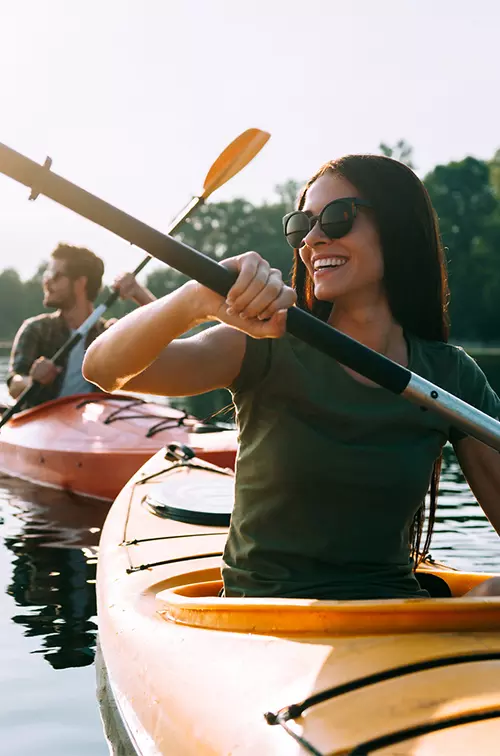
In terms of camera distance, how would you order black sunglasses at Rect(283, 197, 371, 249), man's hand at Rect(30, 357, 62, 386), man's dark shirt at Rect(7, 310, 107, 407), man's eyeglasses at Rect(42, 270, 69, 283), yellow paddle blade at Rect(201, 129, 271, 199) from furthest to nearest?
man's dark shirt at Rect(7, 310, 107, 407)
man's hand at Rect(30, 357, 62, 386)
man's eyeglasses at Rect(42, 270, 69, 283)
yellow paddle blade at Rect(201, 129, 271, 199)
black sunglasses at Rect(283, 197, 371, 249)

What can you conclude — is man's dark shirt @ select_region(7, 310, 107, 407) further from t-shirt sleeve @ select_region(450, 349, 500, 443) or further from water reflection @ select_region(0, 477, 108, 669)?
t-shirt sleeve @ select_region(450, 349, 500, 443)

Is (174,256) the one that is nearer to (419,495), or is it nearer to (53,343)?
(419,495)

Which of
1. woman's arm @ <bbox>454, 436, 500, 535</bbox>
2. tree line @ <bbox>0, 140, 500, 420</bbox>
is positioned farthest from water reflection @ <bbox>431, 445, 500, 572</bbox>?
tree line @ <bbox>0, 140, 500, 420</bbox>

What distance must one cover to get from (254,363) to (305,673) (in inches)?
26.1

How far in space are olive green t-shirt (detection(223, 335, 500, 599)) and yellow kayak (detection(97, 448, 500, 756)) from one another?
14 centimetres

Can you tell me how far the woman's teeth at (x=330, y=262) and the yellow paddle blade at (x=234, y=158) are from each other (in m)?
0.38

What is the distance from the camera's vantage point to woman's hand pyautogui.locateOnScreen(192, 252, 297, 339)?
178cm

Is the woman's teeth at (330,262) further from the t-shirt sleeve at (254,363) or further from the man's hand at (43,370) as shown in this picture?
the man's hand at (43,370)

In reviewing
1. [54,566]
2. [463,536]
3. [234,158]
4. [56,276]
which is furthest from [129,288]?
[234,158]

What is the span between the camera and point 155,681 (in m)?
2.19

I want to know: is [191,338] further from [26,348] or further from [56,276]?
[26,348]

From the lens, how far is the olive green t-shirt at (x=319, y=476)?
6.85ft

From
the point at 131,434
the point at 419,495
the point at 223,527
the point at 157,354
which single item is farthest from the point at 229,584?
the point at 131,434

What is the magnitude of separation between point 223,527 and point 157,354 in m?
1.91
